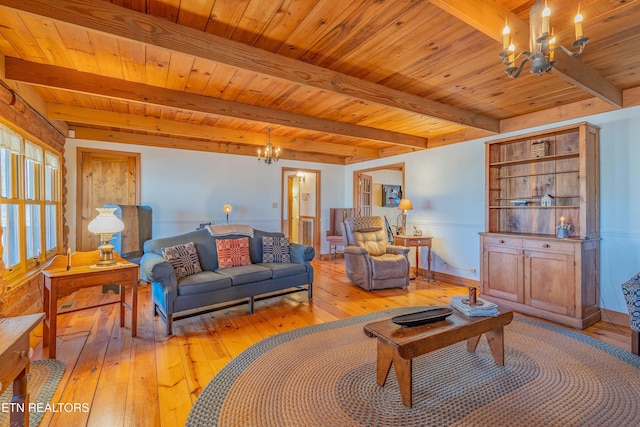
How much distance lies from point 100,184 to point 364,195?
5195 millimetres

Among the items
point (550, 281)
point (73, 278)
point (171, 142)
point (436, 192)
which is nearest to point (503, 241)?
point (550, 281)


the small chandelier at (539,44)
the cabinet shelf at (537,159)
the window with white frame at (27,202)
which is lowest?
the window with white frame at (27,202)

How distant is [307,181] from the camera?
7.42 metres

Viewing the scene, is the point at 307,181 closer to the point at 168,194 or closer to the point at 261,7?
the point at 168,194

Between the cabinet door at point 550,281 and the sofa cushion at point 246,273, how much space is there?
115 inches

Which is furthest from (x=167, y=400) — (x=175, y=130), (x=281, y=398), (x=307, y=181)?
(x=307, y=181)

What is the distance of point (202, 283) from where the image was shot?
2930mm

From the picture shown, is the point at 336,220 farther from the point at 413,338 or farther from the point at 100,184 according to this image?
the point at 413,338

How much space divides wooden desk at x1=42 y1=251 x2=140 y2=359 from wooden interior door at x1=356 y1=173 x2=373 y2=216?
16.4ft

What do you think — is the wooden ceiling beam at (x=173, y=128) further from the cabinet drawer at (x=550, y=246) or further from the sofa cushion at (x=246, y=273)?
the cabinet drawer at (x=550, y=246)

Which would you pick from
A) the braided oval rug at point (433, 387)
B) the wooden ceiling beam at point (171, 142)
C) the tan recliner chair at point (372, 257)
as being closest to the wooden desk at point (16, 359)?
the braided oval rug at point (433, 387)

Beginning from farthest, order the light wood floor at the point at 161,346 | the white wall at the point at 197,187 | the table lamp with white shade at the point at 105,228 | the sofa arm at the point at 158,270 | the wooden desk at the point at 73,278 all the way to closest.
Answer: the white wall at the point at 197,187, the sofa arm at the point at 158,270, the table lamp with white shade at the point at 105,228, the wooden desk at the point at 73,278, the light wood floor at the point at 161,346

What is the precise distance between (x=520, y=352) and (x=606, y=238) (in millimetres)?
1918

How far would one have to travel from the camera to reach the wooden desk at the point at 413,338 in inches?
67.5
